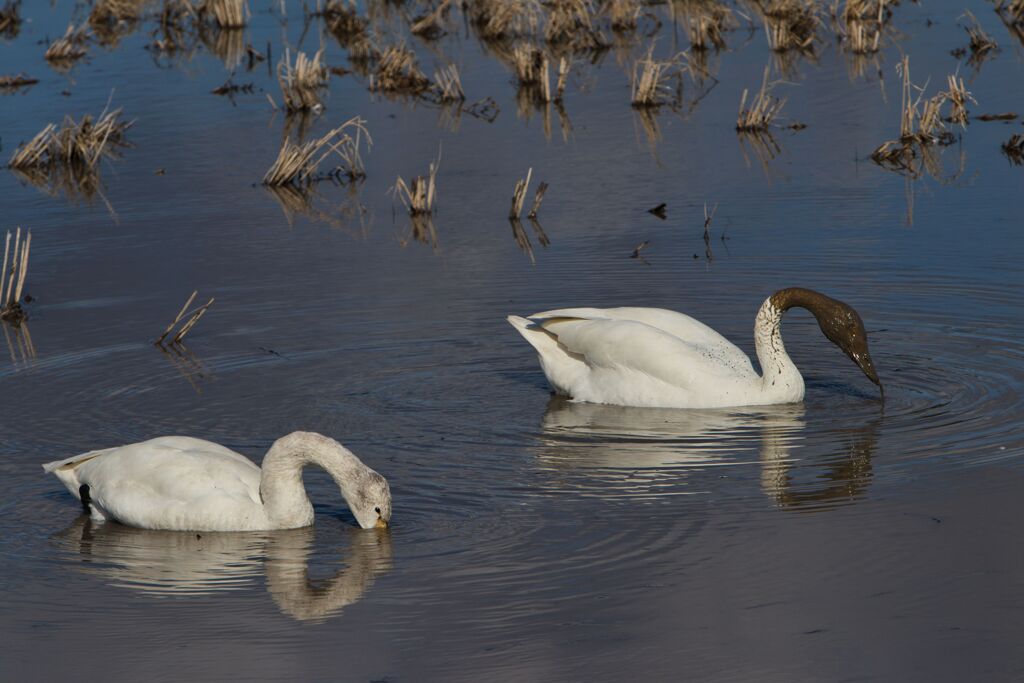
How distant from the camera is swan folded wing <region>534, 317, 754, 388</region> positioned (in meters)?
10.6

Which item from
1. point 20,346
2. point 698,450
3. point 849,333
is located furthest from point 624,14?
point 698,450

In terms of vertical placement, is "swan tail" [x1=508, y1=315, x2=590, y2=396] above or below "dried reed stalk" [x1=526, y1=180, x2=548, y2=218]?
below

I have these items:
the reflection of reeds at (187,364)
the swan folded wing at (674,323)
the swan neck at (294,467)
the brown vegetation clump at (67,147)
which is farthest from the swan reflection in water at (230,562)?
the brown vegetation clump at (67,147)

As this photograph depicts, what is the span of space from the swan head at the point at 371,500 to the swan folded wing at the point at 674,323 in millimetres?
3178

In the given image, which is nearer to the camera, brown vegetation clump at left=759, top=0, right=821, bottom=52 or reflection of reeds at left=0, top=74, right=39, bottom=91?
reflection of reeds at left=0, top=74, right=39, bottom=91

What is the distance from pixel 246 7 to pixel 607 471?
1901 centimetres

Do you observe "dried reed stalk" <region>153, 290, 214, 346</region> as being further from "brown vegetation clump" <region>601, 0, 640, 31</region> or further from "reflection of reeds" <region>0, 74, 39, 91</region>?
"brown vegetation clump" <region>601, 0, 640, 31</region>

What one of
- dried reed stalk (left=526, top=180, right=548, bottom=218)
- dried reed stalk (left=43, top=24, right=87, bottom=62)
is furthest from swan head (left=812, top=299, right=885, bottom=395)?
dried reed stalk (left=43, top=24, right=87, bottom=62)

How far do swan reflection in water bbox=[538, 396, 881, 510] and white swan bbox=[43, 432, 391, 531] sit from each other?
1.24 metres

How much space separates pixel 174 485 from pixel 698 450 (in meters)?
2.80

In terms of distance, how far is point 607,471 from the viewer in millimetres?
9180

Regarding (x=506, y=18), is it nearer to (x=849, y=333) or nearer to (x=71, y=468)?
(x=849, y=333)

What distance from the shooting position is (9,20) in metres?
27.1

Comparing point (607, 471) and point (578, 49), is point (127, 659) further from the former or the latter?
point (578, 49)
